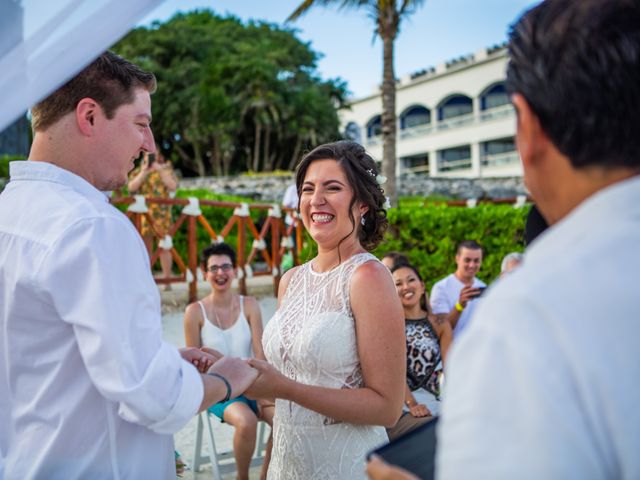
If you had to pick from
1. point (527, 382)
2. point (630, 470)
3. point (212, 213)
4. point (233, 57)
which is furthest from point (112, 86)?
point (233, 57)

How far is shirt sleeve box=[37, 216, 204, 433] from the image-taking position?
140 centimetres

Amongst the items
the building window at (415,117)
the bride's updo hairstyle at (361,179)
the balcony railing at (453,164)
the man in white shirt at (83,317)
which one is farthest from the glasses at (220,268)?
the building window at (415,117)

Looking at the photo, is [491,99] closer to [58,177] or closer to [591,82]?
[58,177]

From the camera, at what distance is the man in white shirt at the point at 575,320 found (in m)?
0.73

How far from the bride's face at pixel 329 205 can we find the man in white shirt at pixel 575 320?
5.69 ft

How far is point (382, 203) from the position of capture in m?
2.82

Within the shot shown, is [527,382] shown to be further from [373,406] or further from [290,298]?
[290,298]

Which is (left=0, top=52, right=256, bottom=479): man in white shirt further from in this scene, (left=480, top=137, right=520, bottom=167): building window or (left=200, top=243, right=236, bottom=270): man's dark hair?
(left=480, top=137, right=520, bottom=167): building window

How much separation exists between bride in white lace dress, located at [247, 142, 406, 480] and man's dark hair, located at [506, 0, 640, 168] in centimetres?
134

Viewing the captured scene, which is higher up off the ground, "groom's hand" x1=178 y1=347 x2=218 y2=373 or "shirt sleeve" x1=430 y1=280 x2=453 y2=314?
"groom's hand" x1=178 y1=347 x2=218 y2=373

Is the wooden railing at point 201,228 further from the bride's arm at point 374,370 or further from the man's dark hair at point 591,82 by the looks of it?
the man's dark hair at point 591,82

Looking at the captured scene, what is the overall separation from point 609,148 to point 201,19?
48.9m

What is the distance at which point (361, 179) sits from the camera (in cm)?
268

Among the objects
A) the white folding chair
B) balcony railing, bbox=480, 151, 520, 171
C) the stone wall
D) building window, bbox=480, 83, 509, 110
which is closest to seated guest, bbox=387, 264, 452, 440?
the white folding chair
